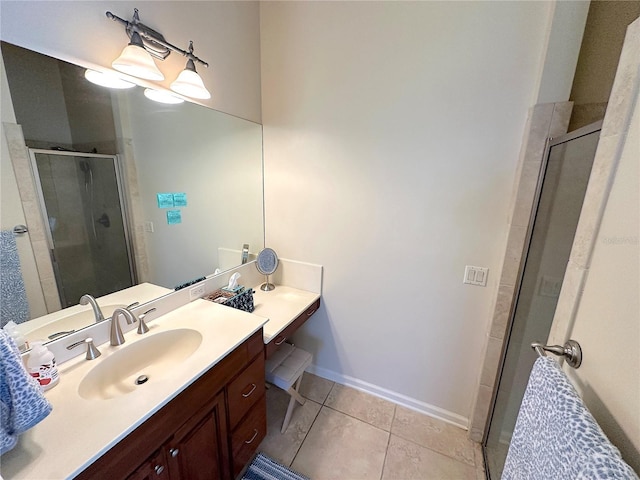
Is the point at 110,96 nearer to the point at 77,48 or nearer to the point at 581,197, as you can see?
the point at 77,48

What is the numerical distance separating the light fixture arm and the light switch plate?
6.11 feet

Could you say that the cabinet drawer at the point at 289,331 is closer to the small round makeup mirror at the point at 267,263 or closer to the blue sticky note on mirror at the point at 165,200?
the small round makeup mirror at the point at 267,263

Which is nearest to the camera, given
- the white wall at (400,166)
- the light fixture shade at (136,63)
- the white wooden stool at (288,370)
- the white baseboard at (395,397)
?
the light fixture shade at (136,63)

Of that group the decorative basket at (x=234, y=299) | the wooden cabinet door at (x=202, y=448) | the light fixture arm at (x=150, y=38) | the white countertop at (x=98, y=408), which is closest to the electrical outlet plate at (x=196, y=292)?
the decorative basket at (x=234, y=299)

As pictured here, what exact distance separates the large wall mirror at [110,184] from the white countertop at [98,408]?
0.27 m

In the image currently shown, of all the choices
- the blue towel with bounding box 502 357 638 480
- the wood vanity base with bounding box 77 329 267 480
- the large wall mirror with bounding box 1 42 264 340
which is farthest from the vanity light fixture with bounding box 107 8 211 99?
the blue towel with bounding box 502 357 638 480

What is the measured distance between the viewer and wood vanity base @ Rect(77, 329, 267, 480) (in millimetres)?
785

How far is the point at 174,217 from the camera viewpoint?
1.49 meters

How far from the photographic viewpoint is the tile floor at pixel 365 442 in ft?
4.74

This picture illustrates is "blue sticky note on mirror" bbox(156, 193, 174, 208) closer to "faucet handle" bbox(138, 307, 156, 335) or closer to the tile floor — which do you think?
"faucet handle" bbox(138, 307, 156, 335)

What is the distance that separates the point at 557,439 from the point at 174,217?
175cm

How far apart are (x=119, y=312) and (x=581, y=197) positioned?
190 cm

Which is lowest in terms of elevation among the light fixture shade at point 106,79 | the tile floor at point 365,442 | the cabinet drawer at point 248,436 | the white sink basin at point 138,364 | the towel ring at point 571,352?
the tile floor at point 365,442

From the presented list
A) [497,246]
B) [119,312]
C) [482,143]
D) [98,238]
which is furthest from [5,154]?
[497,246]
